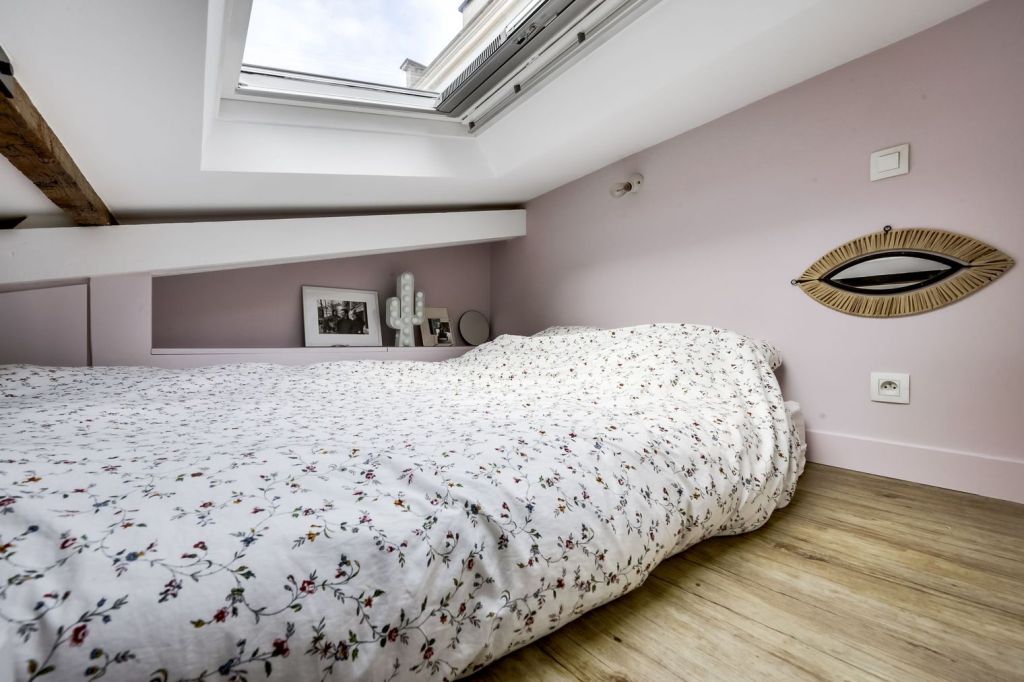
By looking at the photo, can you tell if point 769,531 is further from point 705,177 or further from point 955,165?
point 705,177

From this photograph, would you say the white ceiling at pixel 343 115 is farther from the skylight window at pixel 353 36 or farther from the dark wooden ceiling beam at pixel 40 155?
the skylight window at pixel 353 36

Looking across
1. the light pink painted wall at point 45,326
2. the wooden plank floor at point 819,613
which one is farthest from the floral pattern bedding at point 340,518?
the light pink painted wall at point 45,326

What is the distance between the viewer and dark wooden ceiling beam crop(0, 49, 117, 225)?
114cm

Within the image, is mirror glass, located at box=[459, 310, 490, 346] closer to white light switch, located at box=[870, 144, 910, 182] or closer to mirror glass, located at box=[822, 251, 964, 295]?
mirror glass, located at box=[822, 251, 964, 295]

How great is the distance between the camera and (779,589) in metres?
0.91

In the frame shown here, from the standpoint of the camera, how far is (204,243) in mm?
2268

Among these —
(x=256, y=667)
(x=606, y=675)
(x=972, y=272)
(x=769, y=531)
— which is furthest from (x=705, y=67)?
(x=256, y=667)

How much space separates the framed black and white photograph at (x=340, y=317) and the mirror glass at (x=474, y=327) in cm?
64

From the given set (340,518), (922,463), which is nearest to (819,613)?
(340,518)

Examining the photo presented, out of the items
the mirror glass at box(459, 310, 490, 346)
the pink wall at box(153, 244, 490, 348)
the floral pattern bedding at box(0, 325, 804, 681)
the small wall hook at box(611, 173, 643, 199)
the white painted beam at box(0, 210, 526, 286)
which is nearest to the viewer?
the floral pattern bedding at box(0, 325, 804, 681)

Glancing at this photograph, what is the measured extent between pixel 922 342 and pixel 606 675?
1.57m

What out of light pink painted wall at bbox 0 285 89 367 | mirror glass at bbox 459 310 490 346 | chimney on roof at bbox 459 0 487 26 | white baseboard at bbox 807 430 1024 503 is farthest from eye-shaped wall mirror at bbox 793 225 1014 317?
light pink painted wall at bbox 0 285 89 367

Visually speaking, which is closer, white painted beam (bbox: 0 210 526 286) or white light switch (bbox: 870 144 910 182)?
white light switch (bbox: 870 144 910 182)

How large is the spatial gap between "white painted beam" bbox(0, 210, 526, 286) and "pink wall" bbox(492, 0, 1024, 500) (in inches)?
51.3
